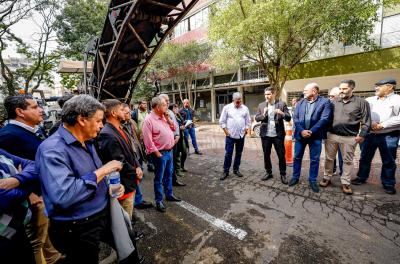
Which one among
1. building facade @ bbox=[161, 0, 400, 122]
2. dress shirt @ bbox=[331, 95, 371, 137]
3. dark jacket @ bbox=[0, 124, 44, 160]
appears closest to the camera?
dark jacket @ bbox=[0, 124, 44, 160]

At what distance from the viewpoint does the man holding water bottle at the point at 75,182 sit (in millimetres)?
1457

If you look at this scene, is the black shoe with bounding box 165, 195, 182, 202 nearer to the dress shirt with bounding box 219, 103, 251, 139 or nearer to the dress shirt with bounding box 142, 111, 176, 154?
the dress shirt with bounding box 142, 111, 176, 154

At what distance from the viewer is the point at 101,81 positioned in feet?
16.8

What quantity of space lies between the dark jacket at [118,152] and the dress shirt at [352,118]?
3773 millimetres

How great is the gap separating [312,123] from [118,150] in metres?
3.54

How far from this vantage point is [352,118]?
3883mm

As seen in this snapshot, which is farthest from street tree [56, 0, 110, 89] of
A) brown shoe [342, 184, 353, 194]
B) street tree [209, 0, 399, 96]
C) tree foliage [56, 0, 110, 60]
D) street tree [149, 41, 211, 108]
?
brown shoe [342, 184, 353, 194]

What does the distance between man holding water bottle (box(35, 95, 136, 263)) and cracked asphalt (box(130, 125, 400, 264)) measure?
1.17 metres

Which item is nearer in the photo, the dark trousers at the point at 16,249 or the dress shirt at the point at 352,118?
the dark trousers at the point at 16,249

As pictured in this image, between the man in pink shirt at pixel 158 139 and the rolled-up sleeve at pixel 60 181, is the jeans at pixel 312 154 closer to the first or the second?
the man in pink shirt at pixel 158 139

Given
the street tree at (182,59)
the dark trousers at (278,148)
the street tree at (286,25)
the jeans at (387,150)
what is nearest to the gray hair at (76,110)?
the dark trousers at (278,148)

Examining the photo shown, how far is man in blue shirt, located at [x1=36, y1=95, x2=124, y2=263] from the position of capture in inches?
57.4

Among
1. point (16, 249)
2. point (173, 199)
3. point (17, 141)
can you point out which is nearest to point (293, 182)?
point (173, 199)

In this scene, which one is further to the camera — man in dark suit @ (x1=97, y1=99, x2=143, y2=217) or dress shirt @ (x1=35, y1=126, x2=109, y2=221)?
man in dark suit @ (x1=97, y1=99, x2=143, y2=217)
